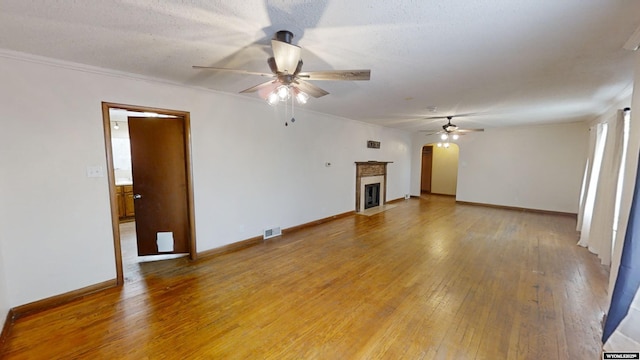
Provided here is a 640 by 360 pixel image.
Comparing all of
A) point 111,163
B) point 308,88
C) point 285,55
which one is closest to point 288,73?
point 285,55

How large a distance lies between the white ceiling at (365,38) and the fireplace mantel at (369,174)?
3.57 m

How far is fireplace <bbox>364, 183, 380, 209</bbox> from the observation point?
7125mm

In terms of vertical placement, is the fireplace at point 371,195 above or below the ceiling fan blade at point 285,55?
below

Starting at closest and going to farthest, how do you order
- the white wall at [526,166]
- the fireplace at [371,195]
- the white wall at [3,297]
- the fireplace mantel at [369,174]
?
the white wall at [3,297] < the white wall at [526,166] < the fireplace mantel at [369,174] < the fireplace at [371,195]

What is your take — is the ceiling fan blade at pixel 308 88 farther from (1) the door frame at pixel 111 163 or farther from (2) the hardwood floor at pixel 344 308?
(2) the hardwood floor at pixel 344 308

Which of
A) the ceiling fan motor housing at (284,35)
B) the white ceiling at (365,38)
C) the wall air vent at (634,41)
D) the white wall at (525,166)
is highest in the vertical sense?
the white ceiling at (365,38)

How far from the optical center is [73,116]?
264 cm

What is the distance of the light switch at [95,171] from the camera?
2.76 metres

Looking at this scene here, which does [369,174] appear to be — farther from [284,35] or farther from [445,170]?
[284,35]

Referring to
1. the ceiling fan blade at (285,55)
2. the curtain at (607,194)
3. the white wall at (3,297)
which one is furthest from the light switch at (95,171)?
the curtain at (607,194)

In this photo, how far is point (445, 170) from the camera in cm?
1005

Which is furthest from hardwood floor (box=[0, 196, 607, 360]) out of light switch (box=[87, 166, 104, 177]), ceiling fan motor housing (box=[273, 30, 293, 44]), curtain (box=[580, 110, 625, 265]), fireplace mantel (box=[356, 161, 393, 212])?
fireplace mantel (box=[356, 161, 393, 212])

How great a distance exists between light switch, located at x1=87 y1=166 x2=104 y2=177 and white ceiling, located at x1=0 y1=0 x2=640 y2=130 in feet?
3.55

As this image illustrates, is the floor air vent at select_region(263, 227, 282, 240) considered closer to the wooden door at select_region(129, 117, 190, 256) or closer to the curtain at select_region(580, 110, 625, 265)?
the wooden door at select_region(129, 117, 190, 256)
